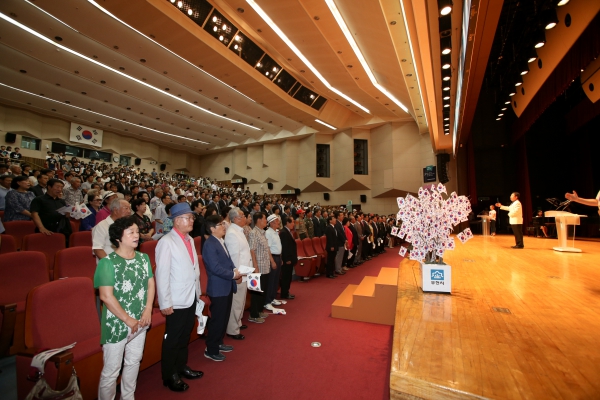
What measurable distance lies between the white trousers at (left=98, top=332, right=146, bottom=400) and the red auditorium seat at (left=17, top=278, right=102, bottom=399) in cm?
17

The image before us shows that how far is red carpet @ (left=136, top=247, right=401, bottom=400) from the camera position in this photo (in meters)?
2.16

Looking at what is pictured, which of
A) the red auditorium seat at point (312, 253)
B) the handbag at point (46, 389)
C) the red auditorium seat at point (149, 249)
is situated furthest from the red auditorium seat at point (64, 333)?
the red auditorium seat at point (312, 253)

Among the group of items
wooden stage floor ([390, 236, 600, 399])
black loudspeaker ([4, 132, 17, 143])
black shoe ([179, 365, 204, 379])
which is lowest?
black shoe ([179, 365, 204, 379])

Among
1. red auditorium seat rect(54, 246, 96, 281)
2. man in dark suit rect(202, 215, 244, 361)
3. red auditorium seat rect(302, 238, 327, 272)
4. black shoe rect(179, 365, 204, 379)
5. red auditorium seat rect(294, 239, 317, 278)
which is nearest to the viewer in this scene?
black shoe rect(179, 365, 204, 379)

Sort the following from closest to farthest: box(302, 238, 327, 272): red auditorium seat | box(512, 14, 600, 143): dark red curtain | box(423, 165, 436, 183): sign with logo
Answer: box(512, 14, 600, 143): dark red curtain
box(302, 238, 327, 272): red auditorium seat
box(423, 165, 436, 183): sign with logo

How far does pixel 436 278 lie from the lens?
3021 millimetres

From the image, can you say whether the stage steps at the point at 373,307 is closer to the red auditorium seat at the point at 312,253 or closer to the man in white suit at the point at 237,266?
the man in white suit at the point at 237,266

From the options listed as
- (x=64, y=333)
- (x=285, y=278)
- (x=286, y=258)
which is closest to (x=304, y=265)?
(x=285, y=278)

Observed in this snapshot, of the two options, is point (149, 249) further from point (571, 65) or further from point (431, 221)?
point (571, 65)

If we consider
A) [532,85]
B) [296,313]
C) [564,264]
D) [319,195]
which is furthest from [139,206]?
[319,195]

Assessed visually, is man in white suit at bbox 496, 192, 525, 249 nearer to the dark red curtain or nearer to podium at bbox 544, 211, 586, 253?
podium at bbox 544, 211, 586, 253

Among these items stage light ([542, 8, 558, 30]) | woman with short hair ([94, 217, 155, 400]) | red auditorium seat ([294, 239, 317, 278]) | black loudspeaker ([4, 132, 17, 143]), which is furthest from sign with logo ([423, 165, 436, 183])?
black loudspeaker ([4, 132, 17, 143])

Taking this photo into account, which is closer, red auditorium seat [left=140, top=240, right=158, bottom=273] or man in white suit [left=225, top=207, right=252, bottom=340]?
man in white suit [left=225, top=207, right=252, bottom=340]

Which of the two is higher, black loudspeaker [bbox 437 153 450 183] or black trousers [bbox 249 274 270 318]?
black loudspeaker [bbox 437 153 450 183]
